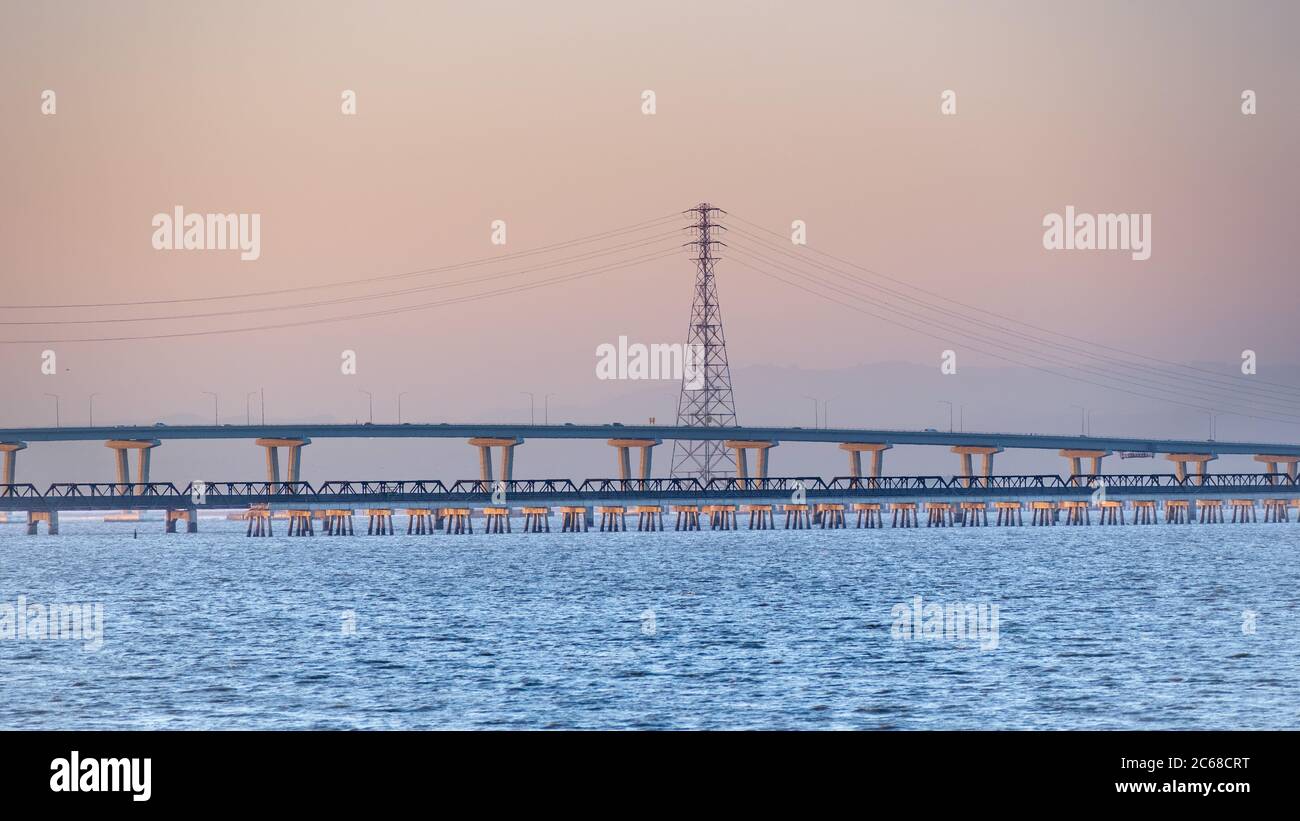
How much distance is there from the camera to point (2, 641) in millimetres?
57812

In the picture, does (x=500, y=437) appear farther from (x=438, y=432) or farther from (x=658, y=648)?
(x=658, y=648)

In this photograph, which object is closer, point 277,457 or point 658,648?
point 658,648

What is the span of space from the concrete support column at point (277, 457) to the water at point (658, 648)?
203 ft

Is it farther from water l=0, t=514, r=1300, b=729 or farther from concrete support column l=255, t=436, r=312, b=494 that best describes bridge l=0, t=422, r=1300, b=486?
water l=0, t=514, r=1300, b=729

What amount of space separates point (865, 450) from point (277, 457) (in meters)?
72.1

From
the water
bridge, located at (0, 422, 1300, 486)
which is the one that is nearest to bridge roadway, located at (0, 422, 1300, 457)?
bridge, located at (0, 422, 1300, 486)

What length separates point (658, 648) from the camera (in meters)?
52.2

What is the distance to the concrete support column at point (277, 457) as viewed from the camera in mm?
174625

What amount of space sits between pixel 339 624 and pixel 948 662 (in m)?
26.4

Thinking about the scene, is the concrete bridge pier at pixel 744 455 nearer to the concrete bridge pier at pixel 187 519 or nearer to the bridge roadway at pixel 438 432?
the bridge roadway at pixel 438 432

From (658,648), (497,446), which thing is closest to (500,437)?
(497,446)

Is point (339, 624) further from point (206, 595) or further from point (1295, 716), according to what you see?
point (1295, 716)

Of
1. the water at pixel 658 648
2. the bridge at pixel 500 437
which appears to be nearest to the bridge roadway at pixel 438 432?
the bridge at pixel 500 437
